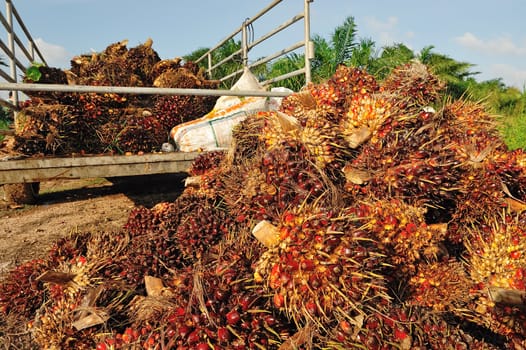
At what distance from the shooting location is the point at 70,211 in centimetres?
488

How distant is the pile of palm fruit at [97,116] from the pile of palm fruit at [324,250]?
2.09 metres

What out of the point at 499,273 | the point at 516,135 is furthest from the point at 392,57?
the point at 499,273

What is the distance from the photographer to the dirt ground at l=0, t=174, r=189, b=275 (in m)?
3.50

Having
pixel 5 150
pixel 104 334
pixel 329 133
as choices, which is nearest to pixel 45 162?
pixel 5 150

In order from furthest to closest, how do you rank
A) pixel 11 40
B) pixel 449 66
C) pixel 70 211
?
pixel 449 66 → pixel 11 40 → pixel 70 211

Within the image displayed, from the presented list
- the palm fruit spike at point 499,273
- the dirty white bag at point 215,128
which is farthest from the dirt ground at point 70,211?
the palm fruit spike at point 499,273

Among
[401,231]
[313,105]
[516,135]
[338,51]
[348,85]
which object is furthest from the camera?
[338,51]

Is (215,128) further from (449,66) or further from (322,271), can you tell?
(449,66)

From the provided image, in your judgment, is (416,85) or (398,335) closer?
(398,335)

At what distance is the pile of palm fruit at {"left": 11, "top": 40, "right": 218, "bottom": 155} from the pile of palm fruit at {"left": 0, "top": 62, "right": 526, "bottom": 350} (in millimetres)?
2089

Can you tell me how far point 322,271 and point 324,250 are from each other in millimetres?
66

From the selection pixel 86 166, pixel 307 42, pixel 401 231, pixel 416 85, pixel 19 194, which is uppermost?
pixel 307 42

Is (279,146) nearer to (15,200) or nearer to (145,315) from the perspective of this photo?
(145,315)

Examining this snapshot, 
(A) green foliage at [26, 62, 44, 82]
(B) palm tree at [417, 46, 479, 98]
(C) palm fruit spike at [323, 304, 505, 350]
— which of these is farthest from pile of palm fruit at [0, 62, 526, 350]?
(B) palm tree at [417, 46, 479, 98]
